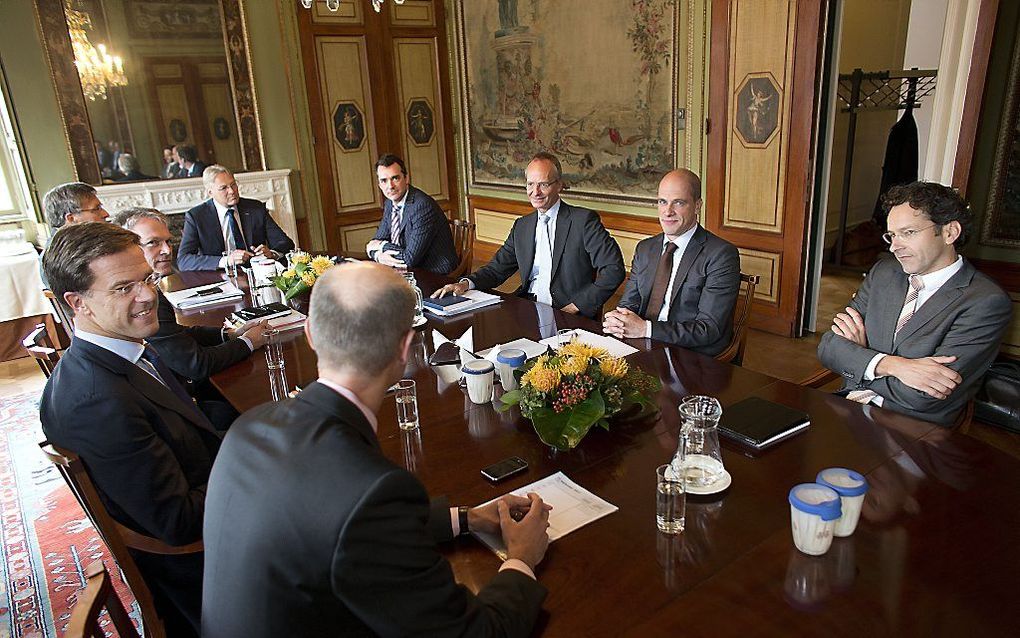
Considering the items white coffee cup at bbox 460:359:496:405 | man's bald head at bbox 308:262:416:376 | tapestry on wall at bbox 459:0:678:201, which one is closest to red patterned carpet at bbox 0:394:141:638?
white coffee cup at bbox 460:359:496:405

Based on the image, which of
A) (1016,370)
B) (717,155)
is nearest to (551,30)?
(717,155)

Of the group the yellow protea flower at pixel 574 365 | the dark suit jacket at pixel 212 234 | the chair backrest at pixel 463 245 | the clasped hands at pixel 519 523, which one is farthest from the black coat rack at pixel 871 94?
the clasped hands at pixel 519 523

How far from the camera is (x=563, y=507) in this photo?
1.39 meters

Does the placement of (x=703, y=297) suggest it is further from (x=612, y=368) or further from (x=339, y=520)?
(x=339, y=520)

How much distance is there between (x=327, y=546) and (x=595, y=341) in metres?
1.55

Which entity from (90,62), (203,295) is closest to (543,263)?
(203,295)

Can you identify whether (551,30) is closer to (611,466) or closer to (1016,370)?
(1016,370)

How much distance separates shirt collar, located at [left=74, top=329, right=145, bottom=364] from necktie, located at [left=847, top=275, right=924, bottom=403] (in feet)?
6.97

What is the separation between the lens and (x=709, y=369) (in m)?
2.07

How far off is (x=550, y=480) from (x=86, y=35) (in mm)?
5804

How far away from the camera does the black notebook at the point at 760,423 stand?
5.20 feet

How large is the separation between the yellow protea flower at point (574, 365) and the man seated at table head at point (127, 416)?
93cm

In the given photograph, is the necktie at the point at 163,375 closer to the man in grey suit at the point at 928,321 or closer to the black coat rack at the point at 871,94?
the man in grey suit at the point at 928,321

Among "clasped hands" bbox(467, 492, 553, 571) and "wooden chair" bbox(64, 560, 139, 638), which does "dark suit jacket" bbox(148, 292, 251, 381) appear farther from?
"clasped hands" bbox(467, 492, 553, 571)
